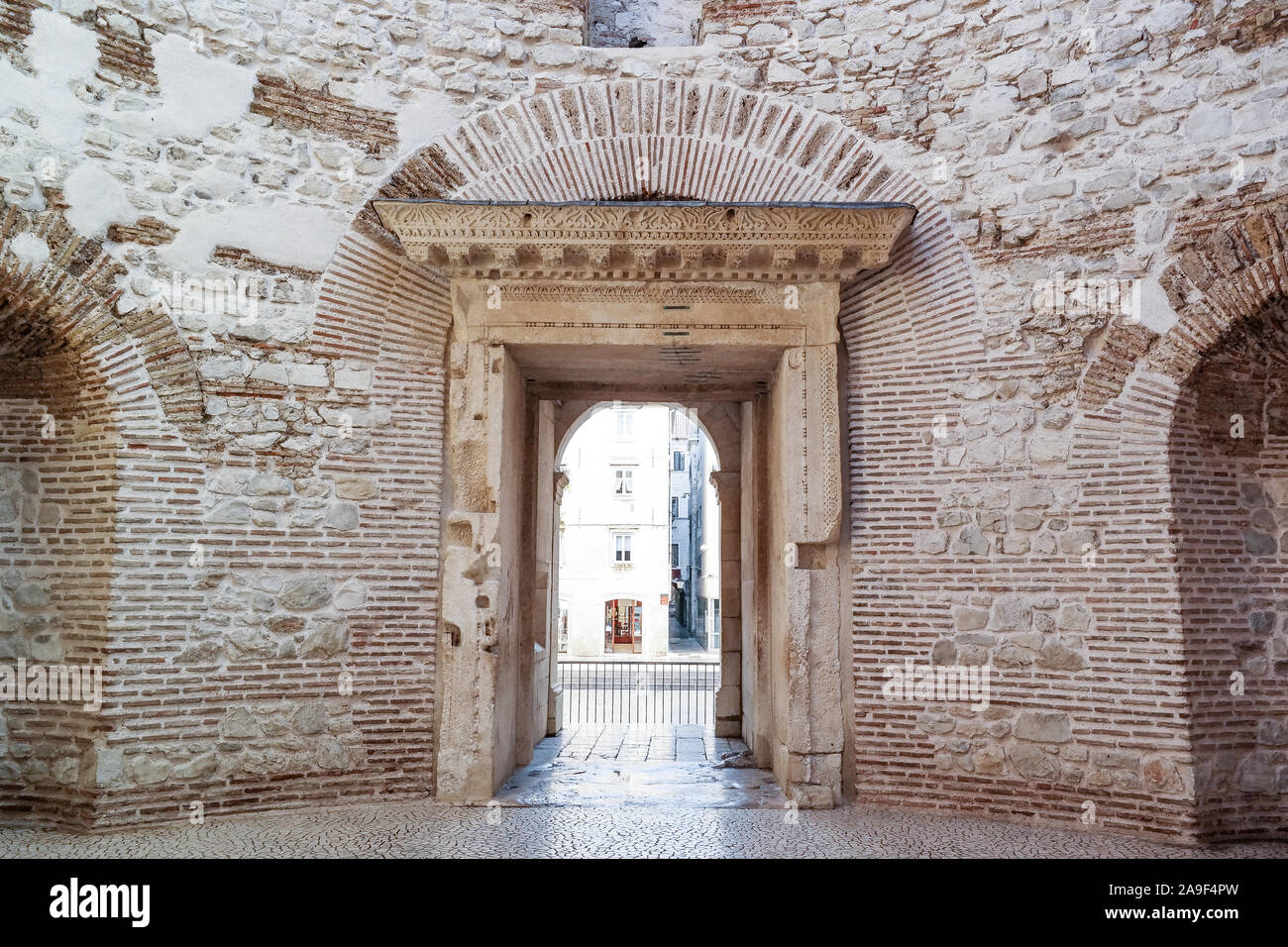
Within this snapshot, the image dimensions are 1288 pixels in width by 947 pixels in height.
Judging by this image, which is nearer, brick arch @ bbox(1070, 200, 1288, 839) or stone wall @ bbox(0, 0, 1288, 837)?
brick arch @ bbox(1070, 200, 1288, 839)

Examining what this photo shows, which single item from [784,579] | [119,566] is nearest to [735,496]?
[784,579]

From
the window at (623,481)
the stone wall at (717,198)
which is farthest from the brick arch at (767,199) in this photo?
the window at (623,481)

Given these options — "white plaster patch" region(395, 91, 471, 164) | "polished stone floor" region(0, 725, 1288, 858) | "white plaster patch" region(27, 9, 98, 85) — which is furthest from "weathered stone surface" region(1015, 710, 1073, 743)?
"white plaster patch" region(27, 9, 98, 85)

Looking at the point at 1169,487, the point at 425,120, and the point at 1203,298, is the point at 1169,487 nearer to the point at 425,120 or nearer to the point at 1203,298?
the point at 1203,298

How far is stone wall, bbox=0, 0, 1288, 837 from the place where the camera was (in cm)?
502

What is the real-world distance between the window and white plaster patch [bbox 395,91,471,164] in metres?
18.1

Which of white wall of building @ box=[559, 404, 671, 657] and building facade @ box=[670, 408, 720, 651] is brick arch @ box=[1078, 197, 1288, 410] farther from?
building facade @ box=[670, 408, 720, 651]

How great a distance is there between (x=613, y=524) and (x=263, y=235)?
1836cm

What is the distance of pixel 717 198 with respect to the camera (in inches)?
241

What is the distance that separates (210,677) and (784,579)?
12.3ft

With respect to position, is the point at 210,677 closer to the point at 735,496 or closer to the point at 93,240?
the point at 93,240

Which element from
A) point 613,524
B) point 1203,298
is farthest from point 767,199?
point 613,524

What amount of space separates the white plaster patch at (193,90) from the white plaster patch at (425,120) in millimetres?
998

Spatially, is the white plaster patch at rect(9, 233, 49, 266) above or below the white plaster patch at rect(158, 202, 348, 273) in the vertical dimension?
below
